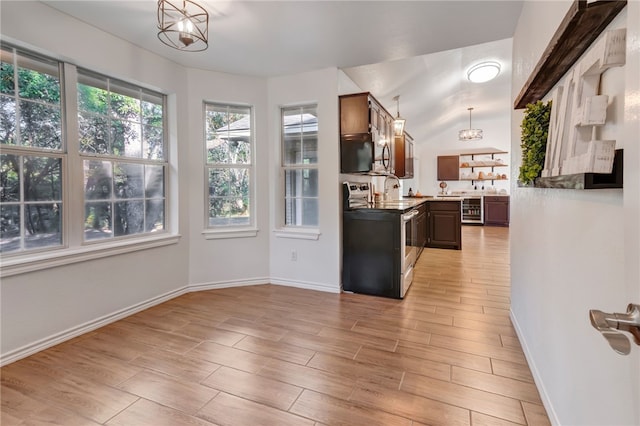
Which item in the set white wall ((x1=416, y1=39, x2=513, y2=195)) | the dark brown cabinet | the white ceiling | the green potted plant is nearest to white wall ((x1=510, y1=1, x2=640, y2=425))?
the green potted plant

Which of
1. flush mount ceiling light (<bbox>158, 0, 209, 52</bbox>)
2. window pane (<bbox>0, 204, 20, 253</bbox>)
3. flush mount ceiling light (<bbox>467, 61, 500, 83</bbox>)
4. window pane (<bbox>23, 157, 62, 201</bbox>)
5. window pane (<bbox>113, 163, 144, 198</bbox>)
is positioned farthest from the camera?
flush mount ceiling light (<bbox>467, 61, 500, 83</bbox>)

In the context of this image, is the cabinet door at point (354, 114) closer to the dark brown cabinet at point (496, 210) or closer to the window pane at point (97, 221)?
the window pane at point (97, 221)

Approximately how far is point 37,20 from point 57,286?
1.99 metres

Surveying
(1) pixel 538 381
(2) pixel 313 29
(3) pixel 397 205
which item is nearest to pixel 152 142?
(2) pixel 313 29

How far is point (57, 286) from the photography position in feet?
7.83

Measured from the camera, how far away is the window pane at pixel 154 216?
3256 millimetres

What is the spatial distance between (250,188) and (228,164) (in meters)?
0.39

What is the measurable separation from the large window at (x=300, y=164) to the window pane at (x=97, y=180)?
185 centimetres

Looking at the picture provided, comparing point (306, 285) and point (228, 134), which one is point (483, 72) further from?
point (306, 285)

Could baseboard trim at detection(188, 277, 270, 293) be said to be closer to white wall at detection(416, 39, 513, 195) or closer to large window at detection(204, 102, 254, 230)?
large window at detection(204, 102, 254, 230)

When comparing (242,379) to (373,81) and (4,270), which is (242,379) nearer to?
(4,270)

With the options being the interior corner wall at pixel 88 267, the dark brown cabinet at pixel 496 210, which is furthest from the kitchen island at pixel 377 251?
the dark brown cabinet at pixel 496 210

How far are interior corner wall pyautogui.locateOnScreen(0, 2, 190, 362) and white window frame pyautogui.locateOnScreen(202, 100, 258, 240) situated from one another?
0.76ft

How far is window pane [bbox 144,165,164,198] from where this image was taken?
323cm
